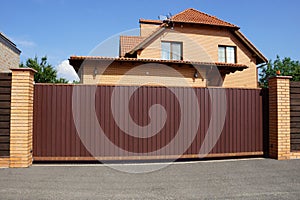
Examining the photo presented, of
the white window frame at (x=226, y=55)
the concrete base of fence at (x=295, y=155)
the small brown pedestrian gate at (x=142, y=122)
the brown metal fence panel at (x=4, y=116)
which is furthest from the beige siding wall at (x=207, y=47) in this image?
the concrete base of fence at (x=295, y=155)

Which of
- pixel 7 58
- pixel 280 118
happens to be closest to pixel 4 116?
pixel 7 58

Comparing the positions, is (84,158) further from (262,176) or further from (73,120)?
(262,176)

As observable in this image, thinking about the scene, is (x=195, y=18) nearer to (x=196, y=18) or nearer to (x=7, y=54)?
(x=196, y=18)

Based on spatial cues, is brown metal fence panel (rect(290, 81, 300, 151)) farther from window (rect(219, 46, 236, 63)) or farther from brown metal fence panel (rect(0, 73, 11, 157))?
window (rect(219, 46, 236, 63))

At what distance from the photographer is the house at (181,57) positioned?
13.1 meters

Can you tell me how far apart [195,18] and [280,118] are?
12.1 meters

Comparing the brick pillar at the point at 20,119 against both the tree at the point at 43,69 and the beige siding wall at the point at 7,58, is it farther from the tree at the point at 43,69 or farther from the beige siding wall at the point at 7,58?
the tree at the point at 43,69

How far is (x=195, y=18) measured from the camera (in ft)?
57.7

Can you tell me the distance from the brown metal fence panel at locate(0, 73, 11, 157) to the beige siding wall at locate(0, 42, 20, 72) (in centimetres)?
607

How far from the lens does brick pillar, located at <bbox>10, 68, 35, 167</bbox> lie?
6.18 metres

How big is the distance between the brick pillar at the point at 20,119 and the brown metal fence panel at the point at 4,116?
12 cm

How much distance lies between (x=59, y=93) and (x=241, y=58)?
15197 millimetres

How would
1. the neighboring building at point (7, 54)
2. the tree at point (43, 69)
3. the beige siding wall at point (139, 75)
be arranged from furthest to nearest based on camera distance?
the tree at point (43, 69)
the beige siding wall at point (139, 75)
the neighboring building at point (7, 54)

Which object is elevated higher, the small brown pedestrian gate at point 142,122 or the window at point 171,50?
the window at point 171,50
